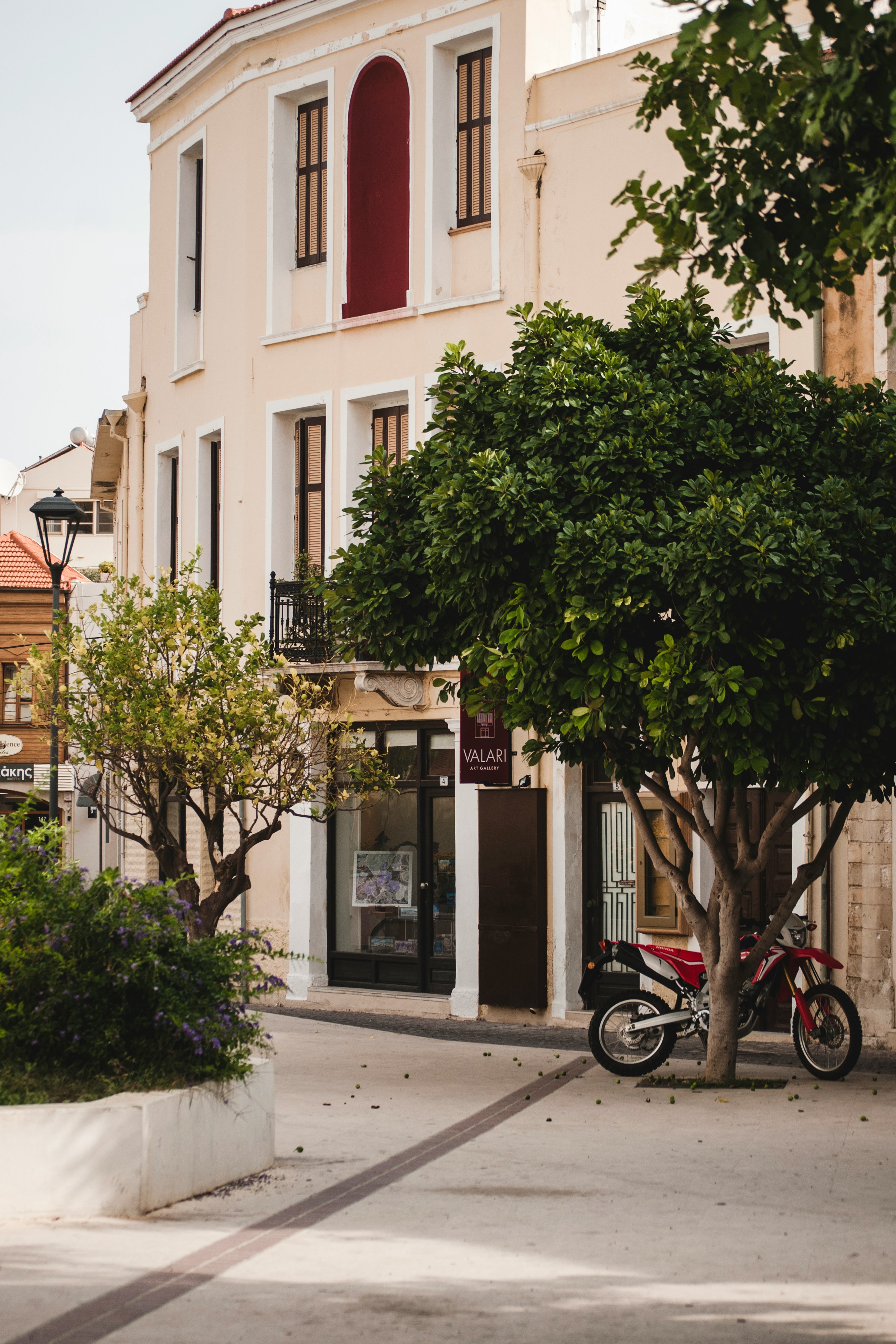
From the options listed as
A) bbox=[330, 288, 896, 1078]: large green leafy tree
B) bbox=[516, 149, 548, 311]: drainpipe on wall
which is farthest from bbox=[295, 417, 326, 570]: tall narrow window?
bbox=[330, 288, 896, 1078]: large green leafy tree

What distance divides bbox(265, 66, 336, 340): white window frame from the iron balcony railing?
130 inches

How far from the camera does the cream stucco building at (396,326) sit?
1766cm

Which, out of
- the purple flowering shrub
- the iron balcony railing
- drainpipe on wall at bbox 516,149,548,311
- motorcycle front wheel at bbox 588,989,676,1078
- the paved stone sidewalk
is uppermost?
drainpipe on wall at bbox 516,149,548,311

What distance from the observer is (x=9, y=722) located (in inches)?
1689

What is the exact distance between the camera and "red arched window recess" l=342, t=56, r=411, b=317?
19453 mm

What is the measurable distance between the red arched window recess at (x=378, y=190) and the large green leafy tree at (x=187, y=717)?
16.2ft

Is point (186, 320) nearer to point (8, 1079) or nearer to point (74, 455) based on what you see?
point (8, 1079)

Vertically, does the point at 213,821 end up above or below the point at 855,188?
below

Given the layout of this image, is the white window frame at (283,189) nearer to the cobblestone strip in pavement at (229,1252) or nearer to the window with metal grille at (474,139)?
the window with metal grille at (474,139)

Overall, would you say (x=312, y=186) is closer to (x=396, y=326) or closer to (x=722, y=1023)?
(x=396, y=326)

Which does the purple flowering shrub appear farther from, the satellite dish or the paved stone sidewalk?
the satellite dish

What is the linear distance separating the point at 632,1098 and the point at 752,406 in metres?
5.12

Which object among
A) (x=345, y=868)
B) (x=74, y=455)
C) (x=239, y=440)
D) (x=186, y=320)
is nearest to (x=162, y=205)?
(x=186, y=320)

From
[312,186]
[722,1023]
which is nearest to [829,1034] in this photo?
[722,1023]
